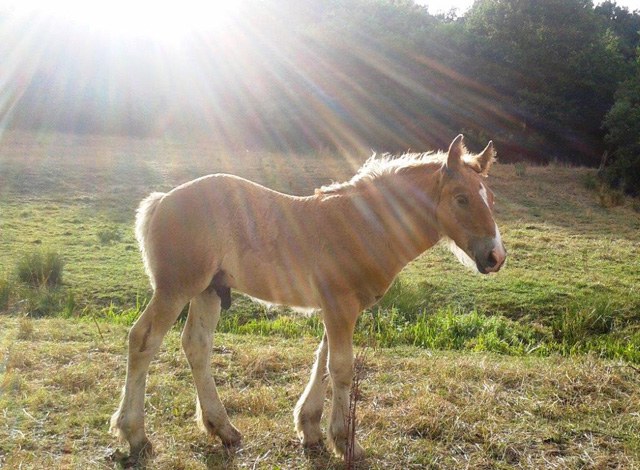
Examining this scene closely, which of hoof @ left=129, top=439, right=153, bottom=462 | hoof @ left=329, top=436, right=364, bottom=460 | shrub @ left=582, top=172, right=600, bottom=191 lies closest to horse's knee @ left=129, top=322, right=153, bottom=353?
hoof @ left=129, top=439, right=153, bottom=462

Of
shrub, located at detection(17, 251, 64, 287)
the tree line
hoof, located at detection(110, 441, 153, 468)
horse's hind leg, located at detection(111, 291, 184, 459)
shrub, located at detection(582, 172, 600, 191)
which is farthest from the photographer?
the tree line

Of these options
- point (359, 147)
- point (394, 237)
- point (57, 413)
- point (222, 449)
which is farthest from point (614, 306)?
point (359, 147)

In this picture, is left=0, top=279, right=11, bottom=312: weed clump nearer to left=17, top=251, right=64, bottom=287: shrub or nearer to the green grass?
the green grass

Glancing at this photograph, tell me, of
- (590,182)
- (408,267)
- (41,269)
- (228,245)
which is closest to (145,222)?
(228,245)

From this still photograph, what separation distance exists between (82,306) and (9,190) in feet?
25.8

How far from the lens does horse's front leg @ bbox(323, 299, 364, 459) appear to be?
13.3 feet

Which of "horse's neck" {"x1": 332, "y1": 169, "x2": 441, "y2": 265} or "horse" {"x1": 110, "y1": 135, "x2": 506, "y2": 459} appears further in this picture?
"horse's neck" {"x1": 332, "y1": 169, "x2": 441, "y2": 265}

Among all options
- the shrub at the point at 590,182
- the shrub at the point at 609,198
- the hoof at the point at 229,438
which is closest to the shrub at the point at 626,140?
the shrub at the point at 590,182

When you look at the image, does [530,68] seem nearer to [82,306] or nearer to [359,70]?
[359,70]

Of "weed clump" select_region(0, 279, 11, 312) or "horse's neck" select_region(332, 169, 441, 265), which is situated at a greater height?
"horse's neck" select_region(332, 169, 441, 265)

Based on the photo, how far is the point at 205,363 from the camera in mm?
4426

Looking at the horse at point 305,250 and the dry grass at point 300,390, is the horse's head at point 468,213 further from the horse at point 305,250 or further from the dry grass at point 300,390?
the dry grass at point 300,390

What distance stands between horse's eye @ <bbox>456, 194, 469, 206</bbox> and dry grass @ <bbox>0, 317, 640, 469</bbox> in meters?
1.83

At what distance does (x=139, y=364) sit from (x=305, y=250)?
57.4 inches
